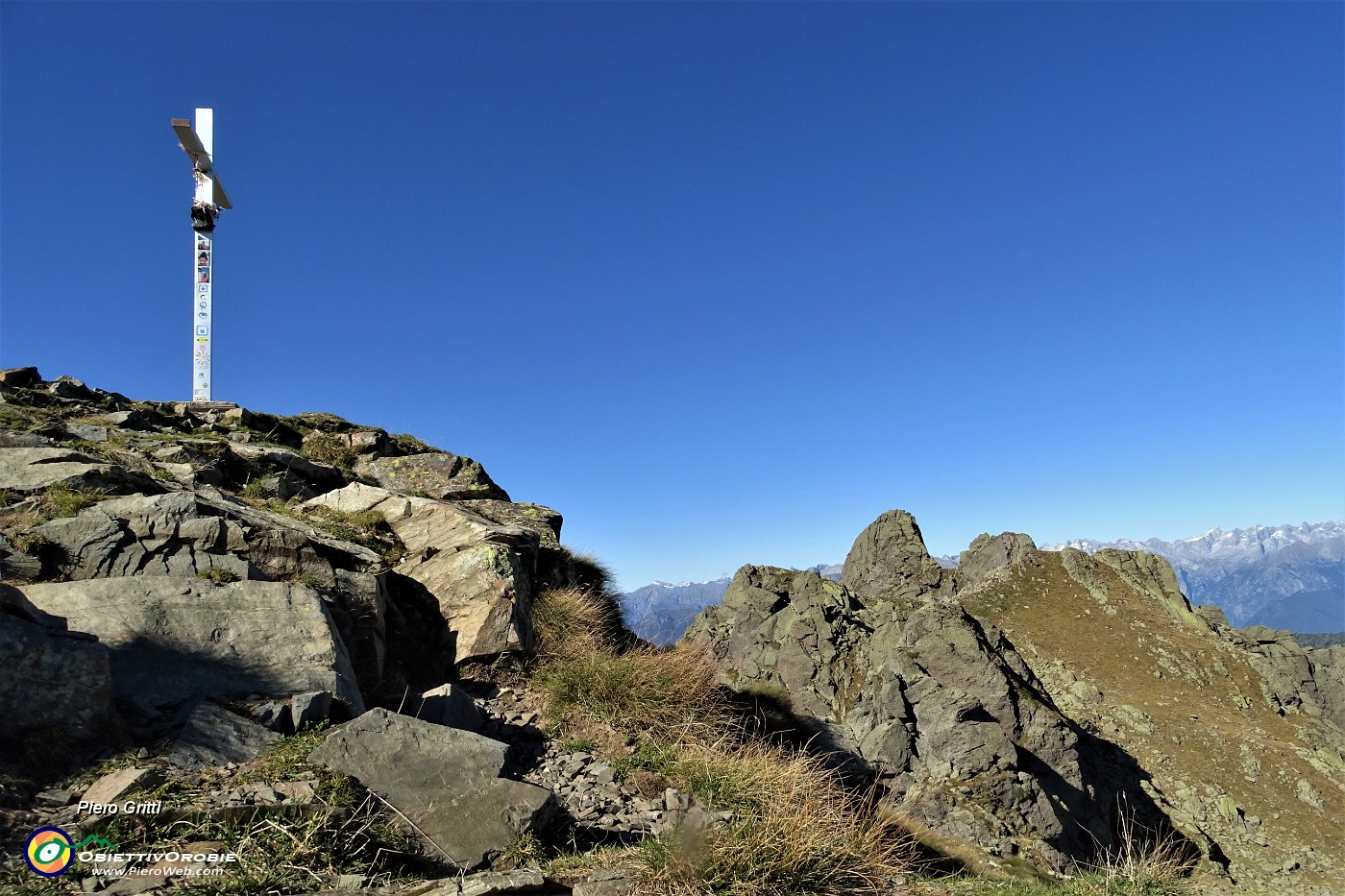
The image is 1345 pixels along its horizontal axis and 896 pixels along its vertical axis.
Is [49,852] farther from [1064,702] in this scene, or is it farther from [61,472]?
[1064,702]

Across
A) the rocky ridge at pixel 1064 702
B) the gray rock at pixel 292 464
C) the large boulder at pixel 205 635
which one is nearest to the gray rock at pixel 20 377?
the gray rock at pixel 292 464

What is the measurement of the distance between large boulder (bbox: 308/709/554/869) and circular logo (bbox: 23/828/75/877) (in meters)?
1.61

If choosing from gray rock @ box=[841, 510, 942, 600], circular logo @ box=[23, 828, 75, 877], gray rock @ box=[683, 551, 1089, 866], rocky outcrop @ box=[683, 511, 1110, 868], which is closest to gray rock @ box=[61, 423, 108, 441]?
circular logo @ box=[23, 828, 75, 877]

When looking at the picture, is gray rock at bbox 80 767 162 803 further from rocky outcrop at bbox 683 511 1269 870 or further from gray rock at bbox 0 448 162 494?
rocky outcrop at bbox 683 511 1269 870

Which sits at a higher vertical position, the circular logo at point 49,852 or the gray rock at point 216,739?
the gray rock at point 216,739

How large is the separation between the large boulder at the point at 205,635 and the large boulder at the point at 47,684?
52cm

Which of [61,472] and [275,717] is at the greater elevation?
[61,472]

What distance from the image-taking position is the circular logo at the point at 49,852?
14.1 ft

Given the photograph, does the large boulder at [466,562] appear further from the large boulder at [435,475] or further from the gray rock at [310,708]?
the gray rock at [310,708]

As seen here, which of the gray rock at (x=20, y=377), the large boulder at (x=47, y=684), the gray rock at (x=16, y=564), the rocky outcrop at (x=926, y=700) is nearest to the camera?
the large boulder at (x=47, y=684)

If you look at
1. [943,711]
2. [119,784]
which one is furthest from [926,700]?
[119,784]

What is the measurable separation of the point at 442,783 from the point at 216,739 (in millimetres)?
1992

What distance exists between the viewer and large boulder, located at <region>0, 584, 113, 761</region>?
Answer: 5.31 m

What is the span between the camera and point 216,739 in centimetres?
585
